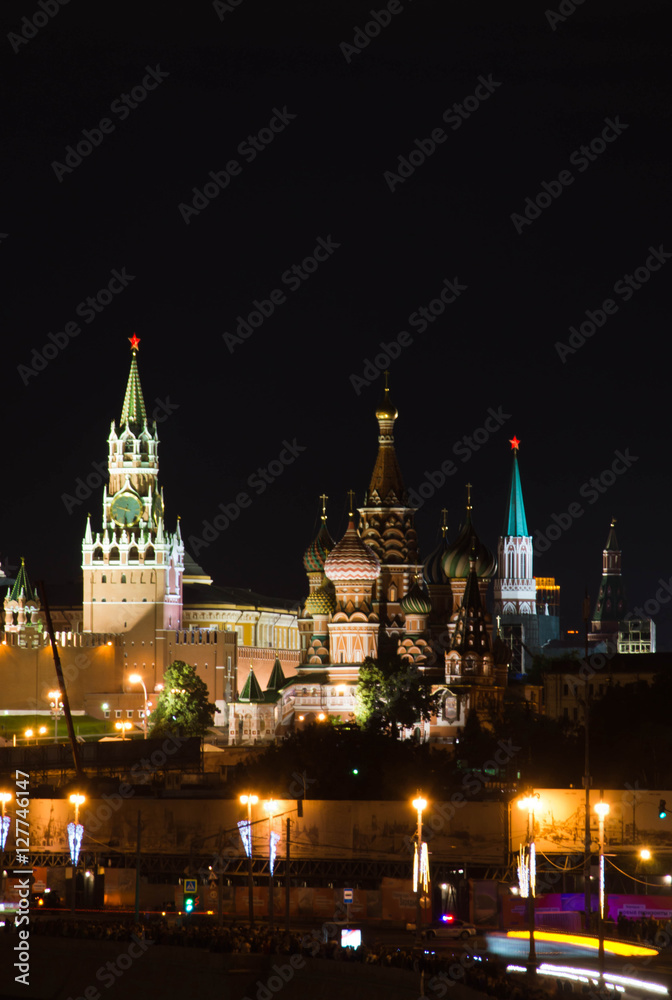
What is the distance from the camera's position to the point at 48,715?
114 meters

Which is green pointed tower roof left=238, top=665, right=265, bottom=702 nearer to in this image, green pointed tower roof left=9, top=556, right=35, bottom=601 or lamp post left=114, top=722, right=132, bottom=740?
lamp post left=114, top=722, right=132, bottom=740

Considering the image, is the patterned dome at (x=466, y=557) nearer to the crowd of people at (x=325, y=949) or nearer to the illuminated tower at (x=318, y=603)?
the illuminated tower at (x=318, y=603)

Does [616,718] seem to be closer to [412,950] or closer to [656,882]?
[656,882]

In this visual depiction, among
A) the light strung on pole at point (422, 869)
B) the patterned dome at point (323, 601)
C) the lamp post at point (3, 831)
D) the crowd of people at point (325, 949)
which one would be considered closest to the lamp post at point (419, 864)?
the light strung on pole at point (422, 869)

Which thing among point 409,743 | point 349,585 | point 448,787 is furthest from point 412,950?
point 349,585

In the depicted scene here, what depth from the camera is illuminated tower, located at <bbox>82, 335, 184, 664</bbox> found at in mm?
130375

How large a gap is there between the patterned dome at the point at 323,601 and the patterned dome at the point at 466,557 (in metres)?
7.69

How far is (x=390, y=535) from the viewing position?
113 m

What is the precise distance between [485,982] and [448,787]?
30.9 metres

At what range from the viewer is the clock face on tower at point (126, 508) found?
13462cm

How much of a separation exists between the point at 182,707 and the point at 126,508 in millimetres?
28403

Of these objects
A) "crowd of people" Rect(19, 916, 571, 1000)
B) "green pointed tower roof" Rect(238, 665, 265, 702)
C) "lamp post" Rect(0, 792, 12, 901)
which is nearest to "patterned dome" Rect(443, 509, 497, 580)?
"green pointed tower roof" Rect(238, 665, 265, 702)

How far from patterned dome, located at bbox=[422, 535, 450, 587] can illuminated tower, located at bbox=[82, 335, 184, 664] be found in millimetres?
20621

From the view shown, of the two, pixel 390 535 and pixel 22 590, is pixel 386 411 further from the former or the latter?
pixel 22 590
